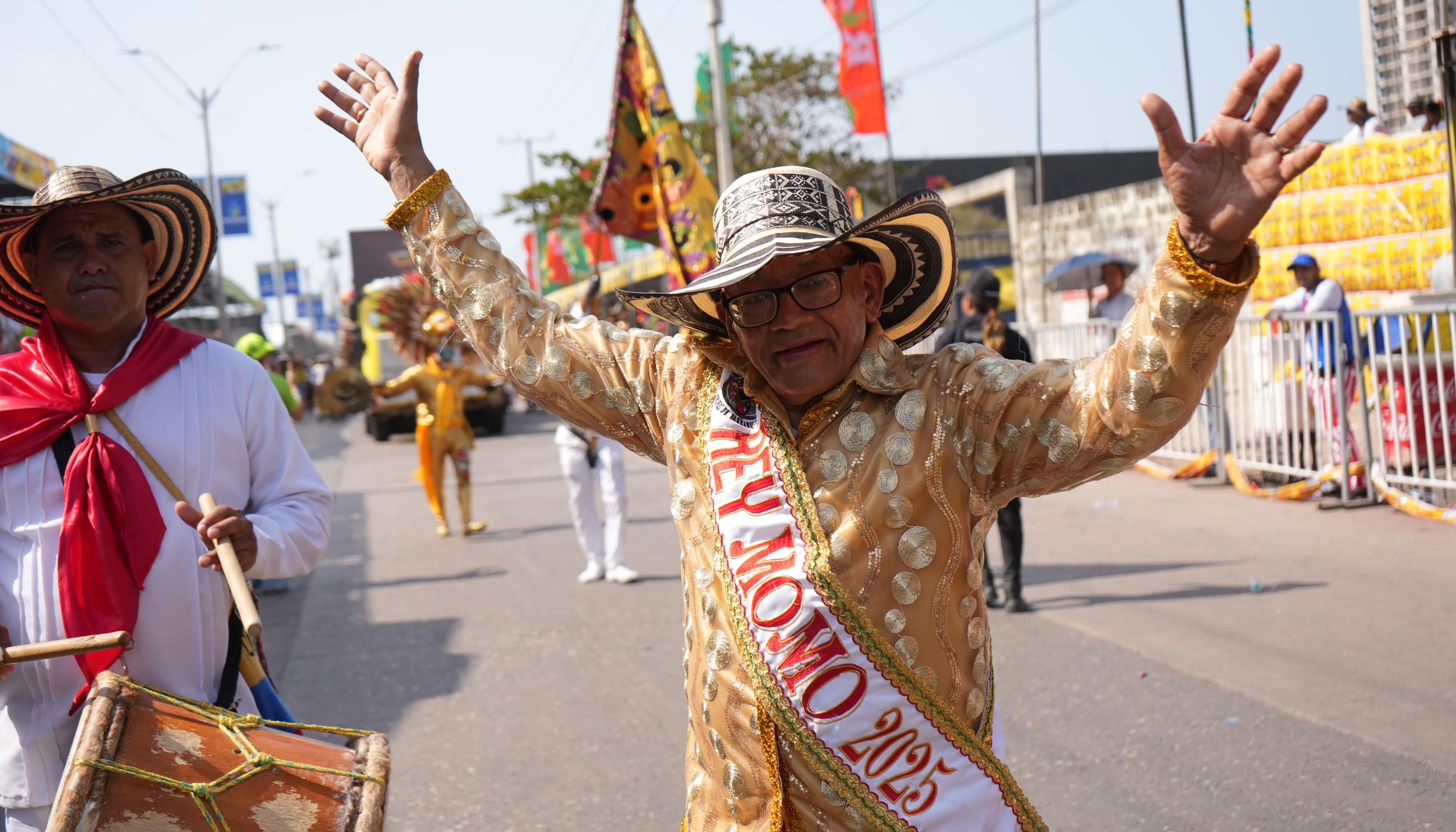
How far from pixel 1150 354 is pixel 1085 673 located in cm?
428

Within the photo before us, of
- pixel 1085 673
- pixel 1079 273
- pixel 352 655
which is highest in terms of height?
pixel 1079 273

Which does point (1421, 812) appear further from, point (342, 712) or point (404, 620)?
point (404, 620)

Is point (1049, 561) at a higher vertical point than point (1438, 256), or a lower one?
lower

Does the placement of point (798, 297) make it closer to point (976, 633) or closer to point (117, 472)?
point (976, 633)

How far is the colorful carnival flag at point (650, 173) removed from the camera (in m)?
10.4

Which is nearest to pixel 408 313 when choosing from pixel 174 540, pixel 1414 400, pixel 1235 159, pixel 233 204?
pixel 1414 400

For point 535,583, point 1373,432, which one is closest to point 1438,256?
point 1373,432

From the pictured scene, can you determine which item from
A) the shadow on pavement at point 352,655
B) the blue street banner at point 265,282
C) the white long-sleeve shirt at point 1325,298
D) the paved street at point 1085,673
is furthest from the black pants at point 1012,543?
the blue street banner at point 265,282

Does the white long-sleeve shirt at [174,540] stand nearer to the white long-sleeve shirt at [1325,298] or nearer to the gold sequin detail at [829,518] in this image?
the gold sequin detail at [829,518]

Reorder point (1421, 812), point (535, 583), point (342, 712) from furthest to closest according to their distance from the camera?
1. point (535, 583)
2. point (342, 712)
3. point (1421, 812)

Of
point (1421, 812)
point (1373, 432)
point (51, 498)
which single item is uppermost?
point (51, 498)

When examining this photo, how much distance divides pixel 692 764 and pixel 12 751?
4.62ft

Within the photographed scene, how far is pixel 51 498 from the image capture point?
272 centimetres

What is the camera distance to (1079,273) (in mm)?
18625
